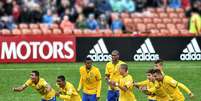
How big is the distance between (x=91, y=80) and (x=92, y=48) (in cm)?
867

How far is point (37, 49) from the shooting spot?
1287 inches

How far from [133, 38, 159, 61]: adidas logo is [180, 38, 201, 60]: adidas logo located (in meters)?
1.14

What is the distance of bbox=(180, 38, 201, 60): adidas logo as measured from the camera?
33.3 metres

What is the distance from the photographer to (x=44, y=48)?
107ft

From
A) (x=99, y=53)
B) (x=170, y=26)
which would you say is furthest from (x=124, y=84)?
(x=170, y=26)

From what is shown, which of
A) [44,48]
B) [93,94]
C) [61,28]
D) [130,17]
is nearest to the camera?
[93,94]

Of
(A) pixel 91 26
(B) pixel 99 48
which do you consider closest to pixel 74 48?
(B) pixel 99 48

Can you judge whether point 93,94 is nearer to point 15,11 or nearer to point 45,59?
point 45,59

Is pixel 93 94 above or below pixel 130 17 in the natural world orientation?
below

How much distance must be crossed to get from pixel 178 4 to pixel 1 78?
41.0 ft

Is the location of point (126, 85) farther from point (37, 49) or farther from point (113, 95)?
point (37, 49)

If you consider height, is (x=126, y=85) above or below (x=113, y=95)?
above

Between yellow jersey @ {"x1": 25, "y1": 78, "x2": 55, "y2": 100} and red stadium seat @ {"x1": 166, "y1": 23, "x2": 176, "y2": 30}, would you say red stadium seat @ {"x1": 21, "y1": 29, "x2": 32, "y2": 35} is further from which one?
yellow jersey @ {"x1": 25, "y1": 78, "x2": 55, "y2": 100}

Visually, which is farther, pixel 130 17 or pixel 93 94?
pixel 130 17
